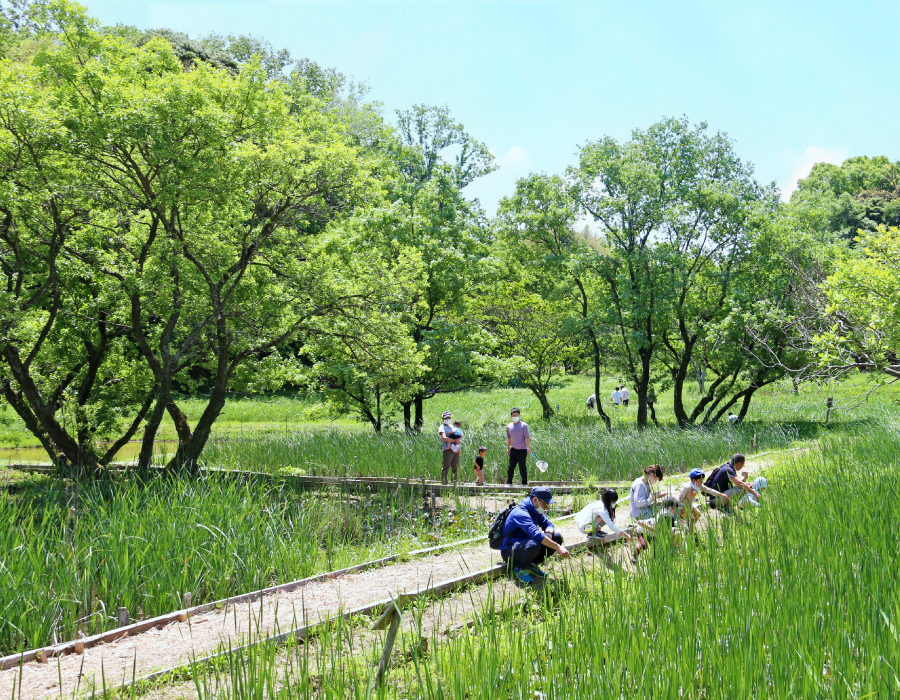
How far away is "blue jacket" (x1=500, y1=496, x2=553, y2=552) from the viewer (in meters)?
5.73

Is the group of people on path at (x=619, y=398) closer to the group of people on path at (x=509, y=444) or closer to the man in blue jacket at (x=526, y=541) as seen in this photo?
the group of people on path at (x=509, y=444)

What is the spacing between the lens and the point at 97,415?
12.8 meters

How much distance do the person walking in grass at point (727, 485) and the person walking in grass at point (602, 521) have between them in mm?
1950

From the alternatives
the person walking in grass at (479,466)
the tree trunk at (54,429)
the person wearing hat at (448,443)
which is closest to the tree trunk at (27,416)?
the tree trunk at (54,429)

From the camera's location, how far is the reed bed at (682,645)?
299 centimetres

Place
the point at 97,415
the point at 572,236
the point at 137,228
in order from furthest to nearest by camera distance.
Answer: the point at 572,236
the point at 97,415
the point at 137,228

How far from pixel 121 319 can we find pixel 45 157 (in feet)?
10.3

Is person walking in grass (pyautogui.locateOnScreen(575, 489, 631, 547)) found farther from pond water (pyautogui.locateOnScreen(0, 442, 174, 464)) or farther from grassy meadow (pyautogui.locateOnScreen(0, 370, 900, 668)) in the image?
pond water (pyautogui.locateOnScreen(0, 442, 174, 464))

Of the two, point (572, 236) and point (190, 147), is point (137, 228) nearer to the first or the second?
point (190, 147)

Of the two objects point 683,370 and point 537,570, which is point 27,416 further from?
point 683,370

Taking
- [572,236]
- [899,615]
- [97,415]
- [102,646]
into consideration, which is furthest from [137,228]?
[572,236]

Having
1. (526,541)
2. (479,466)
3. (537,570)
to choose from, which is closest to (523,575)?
(537,570)

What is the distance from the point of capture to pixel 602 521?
6.98 metres

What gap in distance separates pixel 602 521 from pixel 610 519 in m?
0.41
